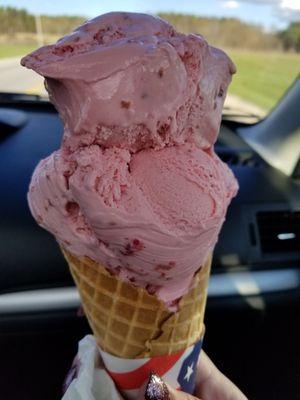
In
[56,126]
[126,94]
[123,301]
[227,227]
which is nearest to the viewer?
[126,94]

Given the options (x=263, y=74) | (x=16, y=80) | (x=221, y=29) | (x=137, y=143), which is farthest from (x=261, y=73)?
(x=137, y=143)

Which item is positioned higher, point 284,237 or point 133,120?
point 133,120

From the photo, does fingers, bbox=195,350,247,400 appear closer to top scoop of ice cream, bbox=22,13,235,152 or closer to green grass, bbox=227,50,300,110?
top scoop of ice cream, bbox=22,13,235,152

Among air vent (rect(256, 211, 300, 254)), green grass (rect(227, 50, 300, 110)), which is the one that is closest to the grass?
green grass (rect(227, 50, 300, 110))

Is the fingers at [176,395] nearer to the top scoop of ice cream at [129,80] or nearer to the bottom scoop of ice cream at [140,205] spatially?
the bottom scoop of ice cream at [140,205]

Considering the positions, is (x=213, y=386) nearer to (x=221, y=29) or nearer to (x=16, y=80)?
(x=16, y=80)

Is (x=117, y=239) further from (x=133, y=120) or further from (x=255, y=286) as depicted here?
(x=255, y=286)

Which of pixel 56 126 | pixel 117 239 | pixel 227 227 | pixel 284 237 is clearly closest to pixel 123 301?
pixel 117 239
